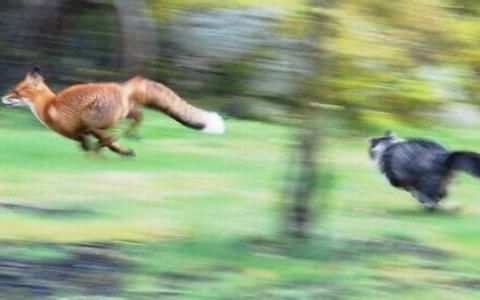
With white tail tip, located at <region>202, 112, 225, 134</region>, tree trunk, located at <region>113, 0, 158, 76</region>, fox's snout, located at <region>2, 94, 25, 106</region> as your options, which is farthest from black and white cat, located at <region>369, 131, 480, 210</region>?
tree trunk, located at <region>113, 0, 158, 76</region>

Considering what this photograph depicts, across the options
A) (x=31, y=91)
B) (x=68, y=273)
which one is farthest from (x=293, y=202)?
(x=31, y=91)

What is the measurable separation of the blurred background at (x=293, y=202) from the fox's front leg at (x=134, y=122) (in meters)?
1.84

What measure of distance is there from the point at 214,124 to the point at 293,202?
467cm

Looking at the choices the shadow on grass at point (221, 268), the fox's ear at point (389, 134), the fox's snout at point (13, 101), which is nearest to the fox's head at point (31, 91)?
the fox's snout at point (13, 101)

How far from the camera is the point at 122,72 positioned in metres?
17.7

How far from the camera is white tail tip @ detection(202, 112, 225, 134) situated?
13.1 metres

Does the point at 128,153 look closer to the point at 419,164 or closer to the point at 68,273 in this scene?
the point at 419,164

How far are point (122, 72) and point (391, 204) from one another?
751 cm

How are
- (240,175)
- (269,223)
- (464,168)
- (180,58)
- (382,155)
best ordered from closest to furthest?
(269,223) → (464,168) → (382,155) → (240,175) → (180,58)

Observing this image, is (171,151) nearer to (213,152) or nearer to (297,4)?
(213,152)

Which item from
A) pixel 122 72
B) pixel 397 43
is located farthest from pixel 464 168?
pixel 122 72

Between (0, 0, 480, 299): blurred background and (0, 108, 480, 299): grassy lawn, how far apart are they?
0.02m

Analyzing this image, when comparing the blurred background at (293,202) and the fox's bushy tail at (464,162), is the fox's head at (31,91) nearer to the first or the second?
the blurred background at (293,202)

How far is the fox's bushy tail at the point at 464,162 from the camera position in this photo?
10.1 m
